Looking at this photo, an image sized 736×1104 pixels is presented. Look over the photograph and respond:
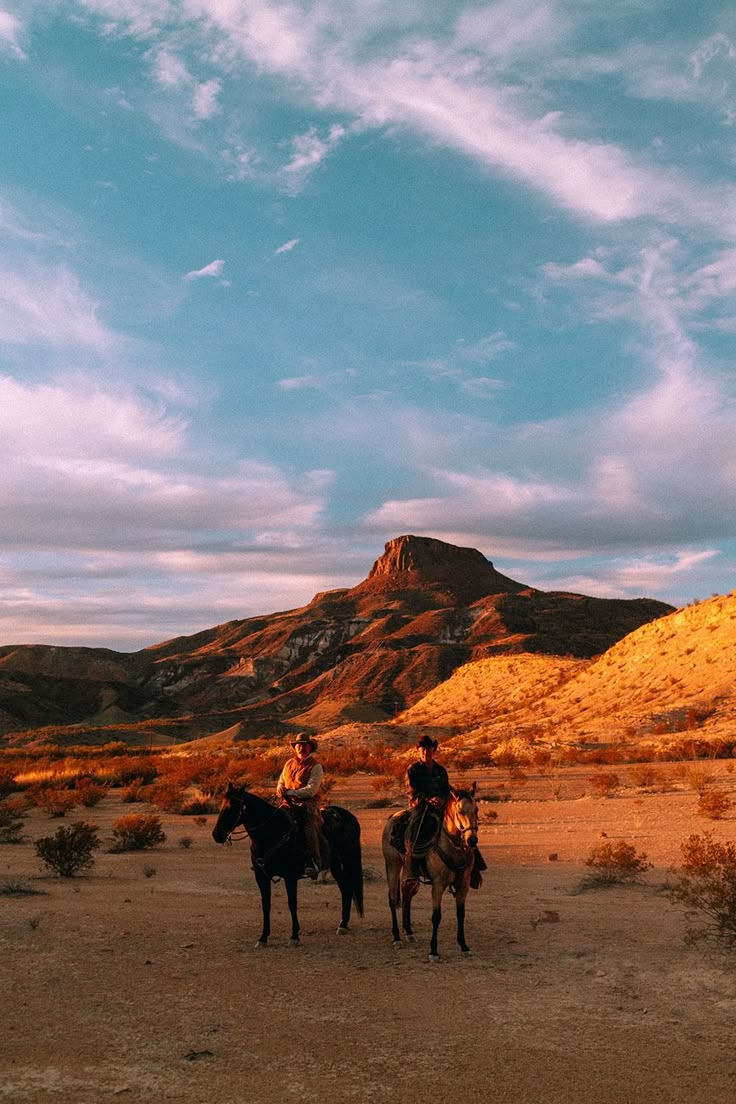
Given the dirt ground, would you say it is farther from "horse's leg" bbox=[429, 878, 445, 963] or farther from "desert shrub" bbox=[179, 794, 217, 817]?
"desert shrub" bbox=[179, 794, 217, 817]

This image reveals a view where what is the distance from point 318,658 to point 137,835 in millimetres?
114039

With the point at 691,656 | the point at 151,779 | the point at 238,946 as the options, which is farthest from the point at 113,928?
the point at 691,656

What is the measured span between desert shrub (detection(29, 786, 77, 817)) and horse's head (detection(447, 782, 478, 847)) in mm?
21218

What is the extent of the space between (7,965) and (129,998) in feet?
6.58

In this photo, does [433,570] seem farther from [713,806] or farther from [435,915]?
[435,915]

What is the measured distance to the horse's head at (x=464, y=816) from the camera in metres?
9.47

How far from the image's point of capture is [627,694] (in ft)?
175

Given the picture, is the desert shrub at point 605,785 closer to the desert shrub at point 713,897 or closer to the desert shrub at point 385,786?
the desert shrub at point 385,786

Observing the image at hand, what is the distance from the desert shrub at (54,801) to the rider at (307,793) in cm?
1880

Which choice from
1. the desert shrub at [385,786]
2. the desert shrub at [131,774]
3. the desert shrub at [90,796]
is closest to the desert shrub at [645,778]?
the desert shrub at [385,786]

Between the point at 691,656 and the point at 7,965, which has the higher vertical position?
the point at 691,656

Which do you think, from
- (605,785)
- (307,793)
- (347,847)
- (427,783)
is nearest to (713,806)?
(605,785)

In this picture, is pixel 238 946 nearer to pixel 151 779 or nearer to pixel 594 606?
pixel 151 779

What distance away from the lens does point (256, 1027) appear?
780 cm
